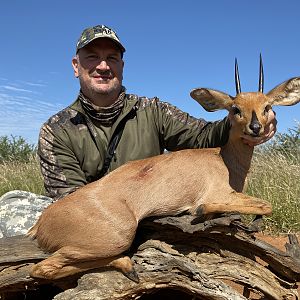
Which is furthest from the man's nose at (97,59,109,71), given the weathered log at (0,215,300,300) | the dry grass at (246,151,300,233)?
the dry grass at (246,151,300,233)

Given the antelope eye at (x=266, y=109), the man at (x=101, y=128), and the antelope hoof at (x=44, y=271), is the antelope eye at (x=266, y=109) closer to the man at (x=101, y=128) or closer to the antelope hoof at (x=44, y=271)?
the man at (x=101, y=128)

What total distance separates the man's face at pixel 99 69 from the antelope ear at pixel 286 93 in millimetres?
2015

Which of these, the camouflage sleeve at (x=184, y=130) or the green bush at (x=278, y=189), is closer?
the camouflage sleeve at (x=184, y=130)

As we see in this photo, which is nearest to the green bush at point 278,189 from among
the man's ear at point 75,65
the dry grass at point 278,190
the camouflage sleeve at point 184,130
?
the dry grass at point 278,190

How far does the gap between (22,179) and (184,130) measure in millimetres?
6351

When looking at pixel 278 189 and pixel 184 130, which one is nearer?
pixel 184 130

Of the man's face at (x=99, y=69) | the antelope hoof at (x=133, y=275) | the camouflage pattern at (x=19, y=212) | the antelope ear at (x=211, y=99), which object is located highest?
the man's face at (x=99, y=69)

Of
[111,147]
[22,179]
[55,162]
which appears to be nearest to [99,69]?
[111,147]

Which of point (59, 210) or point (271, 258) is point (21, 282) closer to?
point (59, 210)

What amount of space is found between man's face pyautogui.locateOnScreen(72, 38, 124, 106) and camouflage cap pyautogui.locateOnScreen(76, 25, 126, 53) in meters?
0.08

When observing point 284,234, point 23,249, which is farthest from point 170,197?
point 284,234

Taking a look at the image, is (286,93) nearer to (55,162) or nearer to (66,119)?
(66,119)

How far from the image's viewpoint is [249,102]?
14.5 ft

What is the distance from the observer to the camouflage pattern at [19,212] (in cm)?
583
